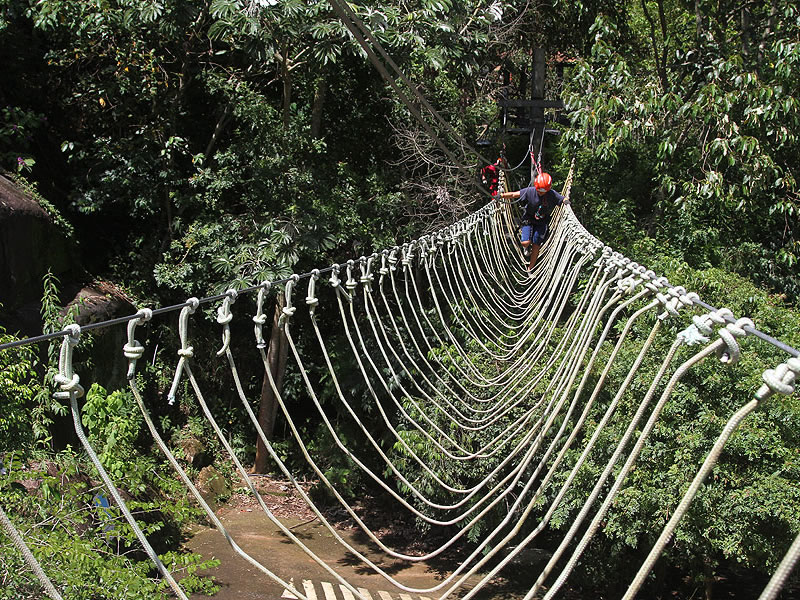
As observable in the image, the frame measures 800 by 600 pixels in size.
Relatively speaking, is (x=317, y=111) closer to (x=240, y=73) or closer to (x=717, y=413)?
(x=240, y=73)

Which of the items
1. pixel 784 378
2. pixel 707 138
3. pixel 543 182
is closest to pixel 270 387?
pixel 543 182

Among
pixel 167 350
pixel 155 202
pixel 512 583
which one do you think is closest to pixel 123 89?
pixel 155 202

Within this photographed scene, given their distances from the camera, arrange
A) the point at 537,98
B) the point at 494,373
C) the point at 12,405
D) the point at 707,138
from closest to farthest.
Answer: the point at 12,405, the point at 494,373, the point at 707,138, the point at 537,98

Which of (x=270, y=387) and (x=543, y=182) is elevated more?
(x=543, y=182)

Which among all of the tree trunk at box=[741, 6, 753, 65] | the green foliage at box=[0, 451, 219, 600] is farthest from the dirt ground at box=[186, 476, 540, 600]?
the tree trunk at box=[741, 6, 753, 65]

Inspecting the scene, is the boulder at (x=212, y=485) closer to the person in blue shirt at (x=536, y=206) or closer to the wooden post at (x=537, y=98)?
the person in blue shirt at (x=536, y=206)

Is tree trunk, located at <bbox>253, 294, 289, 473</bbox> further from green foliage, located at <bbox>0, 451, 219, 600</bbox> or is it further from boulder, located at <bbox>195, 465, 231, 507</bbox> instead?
green foliage, located at <bbox>0, 451, 219, 600</bbox>

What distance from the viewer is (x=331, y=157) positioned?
20.6ft

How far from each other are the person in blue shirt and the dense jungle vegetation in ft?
2.11

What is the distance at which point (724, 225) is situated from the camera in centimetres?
582

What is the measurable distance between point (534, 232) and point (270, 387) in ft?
9.06

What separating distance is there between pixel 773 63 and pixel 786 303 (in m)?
1.78

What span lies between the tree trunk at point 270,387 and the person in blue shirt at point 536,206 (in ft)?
6.68

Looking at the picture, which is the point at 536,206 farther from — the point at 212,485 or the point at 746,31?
the point at 212,485
